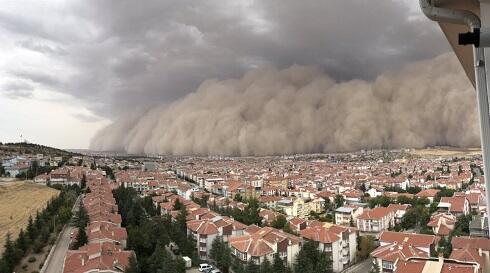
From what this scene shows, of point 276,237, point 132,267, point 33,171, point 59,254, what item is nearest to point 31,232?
point 59,254

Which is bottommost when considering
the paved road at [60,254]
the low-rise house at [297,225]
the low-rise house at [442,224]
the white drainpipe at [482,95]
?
the paved road at [60,254]

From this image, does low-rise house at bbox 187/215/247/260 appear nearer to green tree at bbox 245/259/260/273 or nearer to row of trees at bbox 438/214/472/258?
green tree at bbox 245/259/260/273

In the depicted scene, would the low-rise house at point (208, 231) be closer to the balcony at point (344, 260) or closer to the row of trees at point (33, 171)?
the balcony at point (344, 260)

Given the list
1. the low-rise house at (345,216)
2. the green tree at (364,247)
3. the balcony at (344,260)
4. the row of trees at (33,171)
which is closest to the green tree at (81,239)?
the balcony at (344,260)

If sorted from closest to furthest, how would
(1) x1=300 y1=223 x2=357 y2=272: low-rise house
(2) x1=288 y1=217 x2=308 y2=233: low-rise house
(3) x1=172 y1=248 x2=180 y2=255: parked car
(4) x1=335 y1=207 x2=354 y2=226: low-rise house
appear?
(1) x1=300 y1=223 x2=357 y2=272: low-rise house < (3) x1=172 y1=248 x2=180 y2=255: parked car < (2) x1=288 y1=217 x2=308 y2=233: low-rise house < (4) x1=335 y1=207 x2=354 y2=226: low-rise house

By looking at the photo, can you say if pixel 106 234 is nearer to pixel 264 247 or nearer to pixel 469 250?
pixel 264 247

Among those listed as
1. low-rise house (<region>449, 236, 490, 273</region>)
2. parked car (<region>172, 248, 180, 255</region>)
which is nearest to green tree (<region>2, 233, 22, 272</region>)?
parked car (<region>172, 248, 180, 255</region>)
